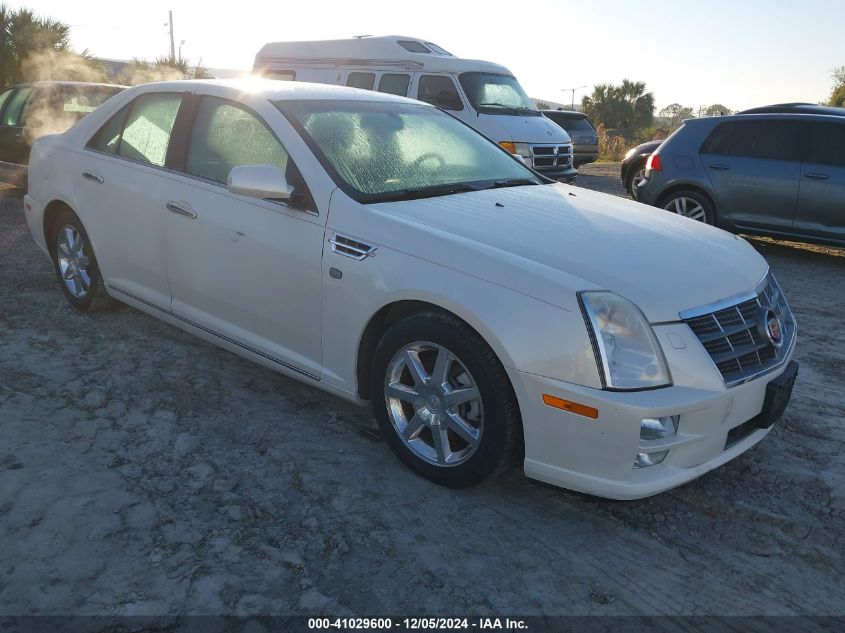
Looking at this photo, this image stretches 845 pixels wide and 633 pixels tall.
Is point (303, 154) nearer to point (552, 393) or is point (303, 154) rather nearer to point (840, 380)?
point (552, 393)

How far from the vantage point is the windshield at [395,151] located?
364 centimetres

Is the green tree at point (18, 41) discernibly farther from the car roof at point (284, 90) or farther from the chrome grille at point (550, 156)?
the car roof at point (284, 90)

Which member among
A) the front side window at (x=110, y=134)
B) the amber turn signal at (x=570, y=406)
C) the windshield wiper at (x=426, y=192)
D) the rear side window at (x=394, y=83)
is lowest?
the amber turn signal at (x=570, y=406)

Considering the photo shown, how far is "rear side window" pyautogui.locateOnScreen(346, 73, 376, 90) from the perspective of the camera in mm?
11547

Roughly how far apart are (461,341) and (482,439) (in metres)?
0.40

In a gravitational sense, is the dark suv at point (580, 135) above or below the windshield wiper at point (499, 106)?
below

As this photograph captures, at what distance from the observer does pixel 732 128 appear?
8.27m

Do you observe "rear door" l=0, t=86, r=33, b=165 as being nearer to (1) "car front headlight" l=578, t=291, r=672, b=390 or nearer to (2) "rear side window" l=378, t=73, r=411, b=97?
(2) "rear side window" l=378, t=73, r=411, b=97

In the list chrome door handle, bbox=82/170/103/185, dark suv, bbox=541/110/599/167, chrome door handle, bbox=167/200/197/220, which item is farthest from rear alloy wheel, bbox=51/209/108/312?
dark suv, bbox=541/110/599/167

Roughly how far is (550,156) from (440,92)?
6.19ft

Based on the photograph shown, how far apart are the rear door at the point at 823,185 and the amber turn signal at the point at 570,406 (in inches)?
237

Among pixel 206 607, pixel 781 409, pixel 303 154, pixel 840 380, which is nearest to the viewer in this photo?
pixel 206 607

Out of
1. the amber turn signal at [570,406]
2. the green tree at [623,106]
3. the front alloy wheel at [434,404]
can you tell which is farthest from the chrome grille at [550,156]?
the green tree at [623,106]

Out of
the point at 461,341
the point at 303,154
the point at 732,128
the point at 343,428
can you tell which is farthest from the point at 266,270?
the point at 732,128
